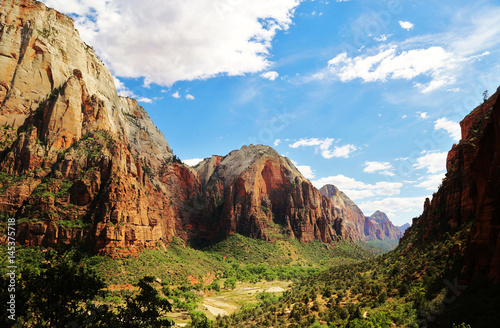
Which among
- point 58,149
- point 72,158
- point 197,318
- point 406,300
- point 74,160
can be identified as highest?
point 58,149

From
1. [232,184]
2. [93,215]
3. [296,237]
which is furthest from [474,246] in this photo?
[232,184]

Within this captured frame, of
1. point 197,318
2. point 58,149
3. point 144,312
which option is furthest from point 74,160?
point 144,312

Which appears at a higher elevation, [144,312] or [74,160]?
[74,160]

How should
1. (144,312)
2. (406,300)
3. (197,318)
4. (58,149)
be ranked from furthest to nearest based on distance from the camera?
(58,149) < (197,318) < (406,300) < (144,312)

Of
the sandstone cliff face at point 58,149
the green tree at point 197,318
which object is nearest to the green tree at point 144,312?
the green tree at point 197,318

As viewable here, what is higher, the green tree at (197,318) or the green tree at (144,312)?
the green tree at (144,312)

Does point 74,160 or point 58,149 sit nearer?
point 74,160

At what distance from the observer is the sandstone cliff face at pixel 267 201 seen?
481 ft

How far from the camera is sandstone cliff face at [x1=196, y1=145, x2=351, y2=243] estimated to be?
5778 inches

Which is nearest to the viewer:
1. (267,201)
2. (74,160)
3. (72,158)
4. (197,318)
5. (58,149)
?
(197,318)

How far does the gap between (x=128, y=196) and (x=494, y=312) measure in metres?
80.8

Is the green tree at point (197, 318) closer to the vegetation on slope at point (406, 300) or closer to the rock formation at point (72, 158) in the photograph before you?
the vegetation on slope at point (406, 300)

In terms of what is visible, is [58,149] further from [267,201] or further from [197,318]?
[267,201]

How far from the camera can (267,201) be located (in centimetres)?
15912
